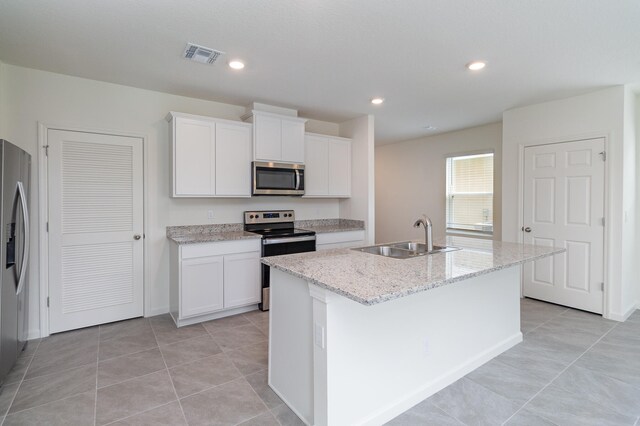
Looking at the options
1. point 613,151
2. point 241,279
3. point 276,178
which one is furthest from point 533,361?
point 276,178

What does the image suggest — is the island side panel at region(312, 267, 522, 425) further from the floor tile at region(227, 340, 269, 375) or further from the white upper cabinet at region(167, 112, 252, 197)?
the white upper cabinet at region(167, 112, 252, 197)

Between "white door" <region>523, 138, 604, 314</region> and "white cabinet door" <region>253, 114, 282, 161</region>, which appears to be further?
"white cabinet door" <region>253, 114, 282, 161</region>

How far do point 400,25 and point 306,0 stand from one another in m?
0.69

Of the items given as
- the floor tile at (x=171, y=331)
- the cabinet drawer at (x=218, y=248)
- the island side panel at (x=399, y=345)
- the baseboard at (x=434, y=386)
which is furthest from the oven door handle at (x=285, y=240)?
the baseboard at (x=434, y=386)

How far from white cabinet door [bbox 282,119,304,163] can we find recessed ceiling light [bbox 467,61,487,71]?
2076 millimetres

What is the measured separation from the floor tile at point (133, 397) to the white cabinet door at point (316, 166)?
2.77 meters

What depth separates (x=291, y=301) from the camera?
1.99m

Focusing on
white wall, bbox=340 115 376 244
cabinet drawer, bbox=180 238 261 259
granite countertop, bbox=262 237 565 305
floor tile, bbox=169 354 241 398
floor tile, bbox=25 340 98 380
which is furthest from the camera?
white wall, bbox=340 115 376 244

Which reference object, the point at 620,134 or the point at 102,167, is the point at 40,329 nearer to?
the point at 102,167

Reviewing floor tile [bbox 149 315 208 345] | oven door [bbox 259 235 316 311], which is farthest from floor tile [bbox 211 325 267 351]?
oven door [bbox 259 235 316 311]

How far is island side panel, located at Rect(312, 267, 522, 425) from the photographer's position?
1.69m

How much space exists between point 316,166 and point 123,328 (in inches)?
116

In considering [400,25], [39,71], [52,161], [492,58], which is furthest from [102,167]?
[492,58]

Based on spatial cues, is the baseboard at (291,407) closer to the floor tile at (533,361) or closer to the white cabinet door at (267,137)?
the floor tile at (533,361)
